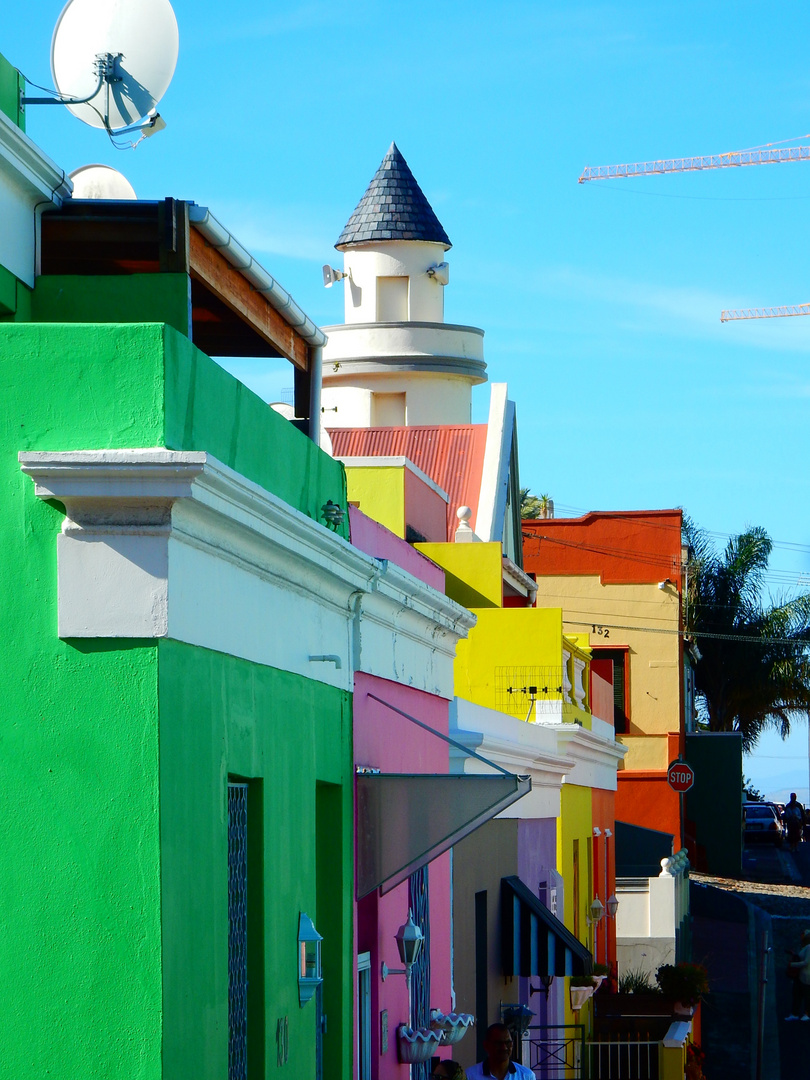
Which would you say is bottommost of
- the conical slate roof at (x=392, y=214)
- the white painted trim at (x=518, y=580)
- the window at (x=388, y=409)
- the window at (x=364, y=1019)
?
the window at (x=364, y=1019)

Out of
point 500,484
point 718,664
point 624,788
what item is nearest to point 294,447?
point 500,484

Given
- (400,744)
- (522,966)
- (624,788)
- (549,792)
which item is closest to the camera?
(400,744)

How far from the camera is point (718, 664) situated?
49938 millimetres

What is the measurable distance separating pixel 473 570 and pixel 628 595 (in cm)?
1980

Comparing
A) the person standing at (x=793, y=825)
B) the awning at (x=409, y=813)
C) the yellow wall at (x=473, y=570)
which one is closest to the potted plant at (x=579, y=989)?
the yellow wall at (x=473, y=570)

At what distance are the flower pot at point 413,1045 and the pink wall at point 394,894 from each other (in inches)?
2.3

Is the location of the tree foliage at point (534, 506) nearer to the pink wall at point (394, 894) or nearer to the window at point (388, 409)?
the window at point (388, 409)

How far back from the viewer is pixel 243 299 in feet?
28.2

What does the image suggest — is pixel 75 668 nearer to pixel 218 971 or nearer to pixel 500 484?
pixel 218 971

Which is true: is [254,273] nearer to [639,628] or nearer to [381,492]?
[381,492]

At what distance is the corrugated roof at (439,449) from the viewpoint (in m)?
28.3

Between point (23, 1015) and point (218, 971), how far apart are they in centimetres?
86

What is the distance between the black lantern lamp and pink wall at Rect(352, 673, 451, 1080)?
4.40 feet

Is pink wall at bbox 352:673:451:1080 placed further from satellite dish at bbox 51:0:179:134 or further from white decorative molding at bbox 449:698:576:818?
satellite dish at bbox 51:0:179:134
